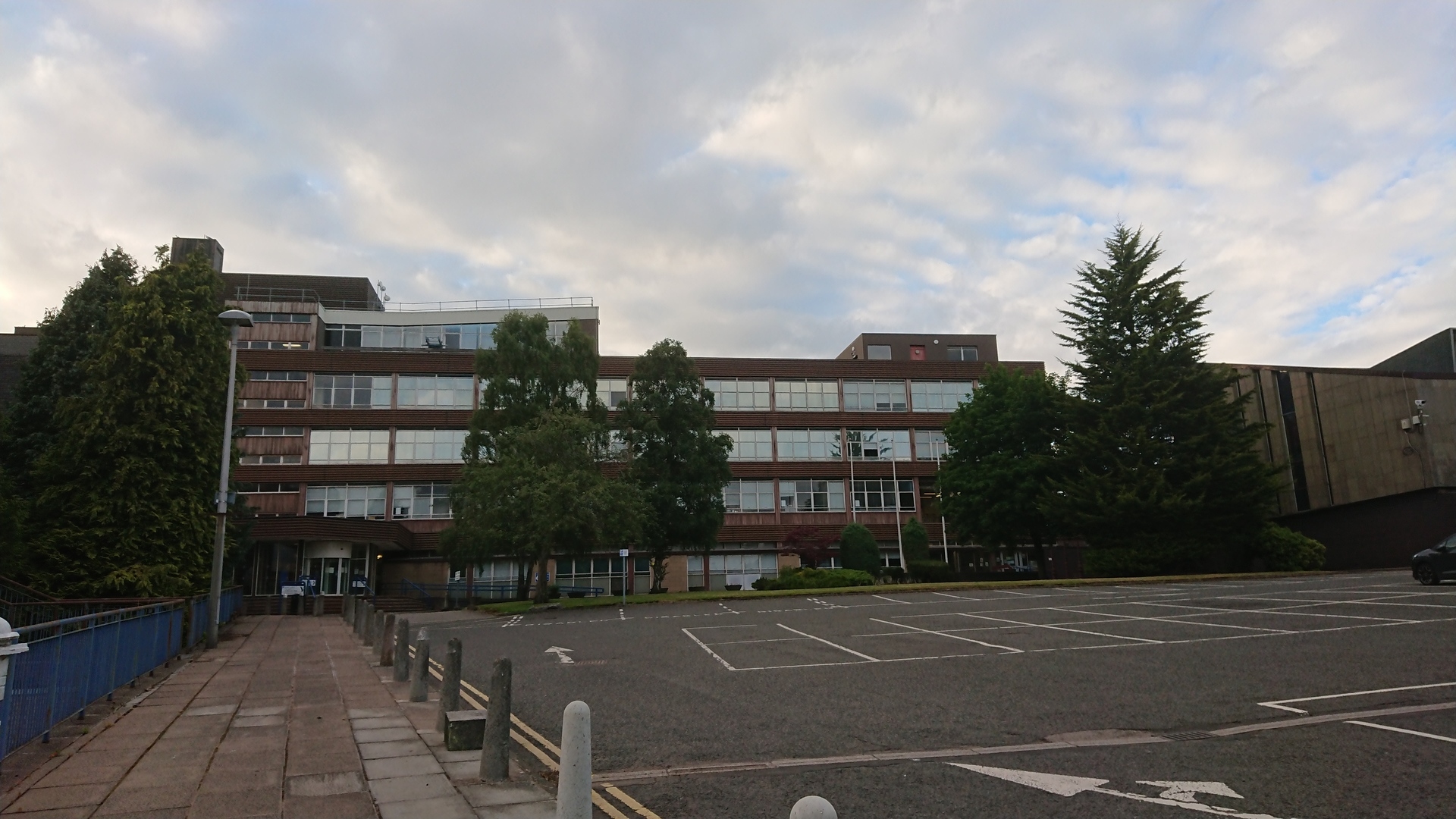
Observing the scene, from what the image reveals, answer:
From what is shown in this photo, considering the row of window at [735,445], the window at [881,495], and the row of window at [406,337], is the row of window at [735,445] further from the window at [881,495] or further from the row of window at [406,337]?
the row of window at [406,337]

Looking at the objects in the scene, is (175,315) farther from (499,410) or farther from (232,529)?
(499,410)

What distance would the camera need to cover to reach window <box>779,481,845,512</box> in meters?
60.0

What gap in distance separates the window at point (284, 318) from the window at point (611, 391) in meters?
19.6

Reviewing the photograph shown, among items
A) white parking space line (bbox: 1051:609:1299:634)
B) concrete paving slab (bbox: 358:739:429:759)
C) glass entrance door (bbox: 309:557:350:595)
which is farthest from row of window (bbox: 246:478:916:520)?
concrete paving slab (bbox: 358:739:429:759)

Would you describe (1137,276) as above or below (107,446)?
above

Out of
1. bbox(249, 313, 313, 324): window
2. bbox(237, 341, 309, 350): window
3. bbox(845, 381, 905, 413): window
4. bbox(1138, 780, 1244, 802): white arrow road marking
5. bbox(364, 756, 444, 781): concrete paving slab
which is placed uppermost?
bbox(249, 313, 313, 324): window

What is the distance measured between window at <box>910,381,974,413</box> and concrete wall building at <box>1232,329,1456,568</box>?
17.1 m

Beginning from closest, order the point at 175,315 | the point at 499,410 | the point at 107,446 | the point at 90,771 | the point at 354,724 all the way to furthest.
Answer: the point at 90,771 < the point at 354,724 < the point at 107,446 < the point at 175,315 < the point at 499,410

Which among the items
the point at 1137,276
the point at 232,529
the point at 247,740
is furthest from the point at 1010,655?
the point at 1137,276

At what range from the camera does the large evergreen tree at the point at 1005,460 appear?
48812 mm

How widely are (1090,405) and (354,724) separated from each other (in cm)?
4349

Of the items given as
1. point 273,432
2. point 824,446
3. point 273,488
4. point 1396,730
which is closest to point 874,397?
point 824,446

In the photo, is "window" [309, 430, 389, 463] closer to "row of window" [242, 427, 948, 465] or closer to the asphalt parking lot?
"row of window" [242, 427, 948, 465]

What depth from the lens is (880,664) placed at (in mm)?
14375
